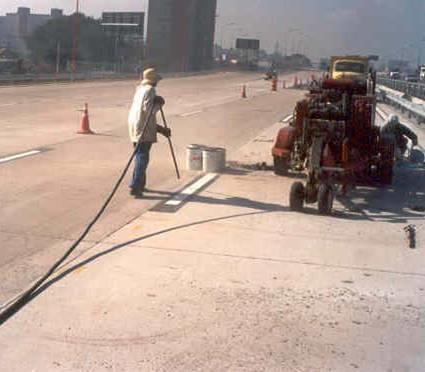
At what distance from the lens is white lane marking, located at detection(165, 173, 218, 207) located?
9.47m

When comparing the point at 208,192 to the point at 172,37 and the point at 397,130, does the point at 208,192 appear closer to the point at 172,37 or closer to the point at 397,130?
the point at 397,130

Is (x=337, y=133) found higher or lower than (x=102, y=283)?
higher

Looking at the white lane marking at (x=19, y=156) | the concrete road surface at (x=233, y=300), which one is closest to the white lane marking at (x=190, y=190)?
the concrete road surface at (x=233, y=300)

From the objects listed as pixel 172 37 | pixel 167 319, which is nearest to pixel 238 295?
pixel 167 319

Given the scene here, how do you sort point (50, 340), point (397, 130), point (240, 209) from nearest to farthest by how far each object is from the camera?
point (50, 340), point (240, 209), point (397, 130)

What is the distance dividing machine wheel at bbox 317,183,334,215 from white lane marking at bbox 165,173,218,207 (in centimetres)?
187

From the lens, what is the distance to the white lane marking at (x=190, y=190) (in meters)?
9.47

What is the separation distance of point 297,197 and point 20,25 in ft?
222

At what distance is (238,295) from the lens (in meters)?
5.80

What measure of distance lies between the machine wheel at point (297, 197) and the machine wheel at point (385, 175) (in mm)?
2832

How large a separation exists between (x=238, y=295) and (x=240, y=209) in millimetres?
3461

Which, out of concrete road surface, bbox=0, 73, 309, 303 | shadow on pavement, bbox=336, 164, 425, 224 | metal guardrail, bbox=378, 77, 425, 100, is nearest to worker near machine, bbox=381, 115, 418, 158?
shadow on pavement, bbox=336, 164, 425, 224

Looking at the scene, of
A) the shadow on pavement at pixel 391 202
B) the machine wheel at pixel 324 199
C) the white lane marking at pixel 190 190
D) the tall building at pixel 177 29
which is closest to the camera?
the machine wheel at pixel 324 199

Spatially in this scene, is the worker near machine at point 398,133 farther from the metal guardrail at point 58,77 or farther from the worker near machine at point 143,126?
the metal guardrail at point 58,77
